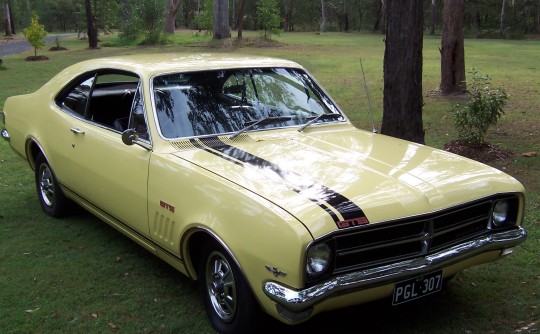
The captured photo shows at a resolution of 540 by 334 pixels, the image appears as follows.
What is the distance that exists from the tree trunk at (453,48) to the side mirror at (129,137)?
991cm

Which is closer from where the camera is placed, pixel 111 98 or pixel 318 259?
pixel 318 259

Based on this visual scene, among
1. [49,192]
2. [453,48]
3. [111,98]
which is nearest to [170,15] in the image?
[453,48]

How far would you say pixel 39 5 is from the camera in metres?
72.7

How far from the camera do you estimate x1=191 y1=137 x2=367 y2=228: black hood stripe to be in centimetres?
289

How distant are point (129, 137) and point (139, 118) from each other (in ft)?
0.81

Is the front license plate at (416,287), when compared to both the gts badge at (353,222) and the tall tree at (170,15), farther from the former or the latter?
the tall tree at (170,15)

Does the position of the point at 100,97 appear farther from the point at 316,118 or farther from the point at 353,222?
the point at 353,222

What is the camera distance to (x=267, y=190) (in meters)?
3.09

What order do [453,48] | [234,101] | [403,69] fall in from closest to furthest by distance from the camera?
[234,101]
[403,69]
[453,48]

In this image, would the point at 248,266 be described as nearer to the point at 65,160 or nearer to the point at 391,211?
the point at 391,211

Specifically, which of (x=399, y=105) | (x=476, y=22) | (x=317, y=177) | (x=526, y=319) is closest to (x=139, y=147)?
(x=317, y=177)

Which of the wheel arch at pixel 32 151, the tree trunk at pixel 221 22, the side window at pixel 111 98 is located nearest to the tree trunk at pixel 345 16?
the tree trunk at pixel 221 22

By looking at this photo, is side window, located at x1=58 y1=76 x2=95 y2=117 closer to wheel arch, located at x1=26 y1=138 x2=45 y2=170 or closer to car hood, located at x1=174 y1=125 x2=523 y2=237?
wheel arch, located at x1=26 y1=138 x2=45 y2=170

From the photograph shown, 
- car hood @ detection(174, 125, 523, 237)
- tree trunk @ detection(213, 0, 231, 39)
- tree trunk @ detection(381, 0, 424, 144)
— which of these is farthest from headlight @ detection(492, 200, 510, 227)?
tree trunk @ detection(213, 0, 231, 39)
